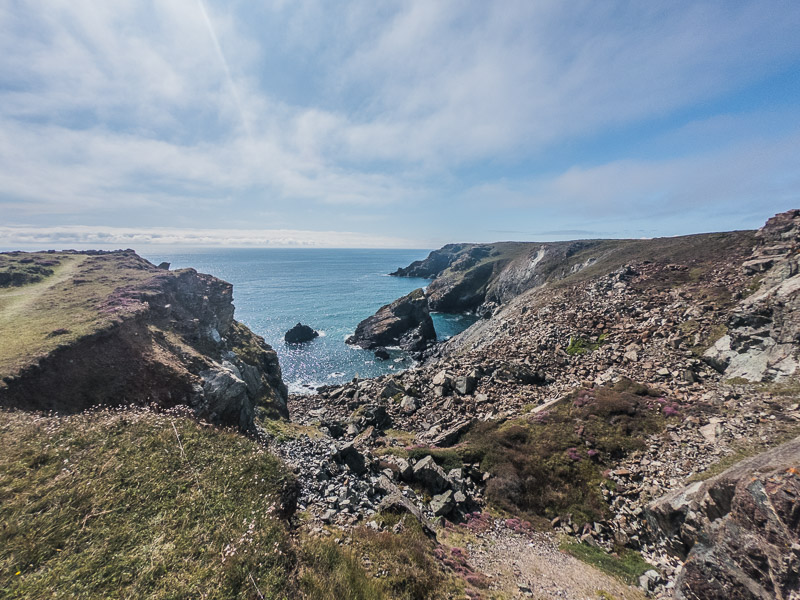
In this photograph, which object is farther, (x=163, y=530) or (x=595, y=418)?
(x=595, y=418)

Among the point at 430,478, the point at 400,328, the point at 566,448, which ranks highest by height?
the point at 566,448

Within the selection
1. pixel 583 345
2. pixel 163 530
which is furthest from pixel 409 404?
pixel 163 530

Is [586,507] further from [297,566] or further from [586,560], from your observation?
[297,566]

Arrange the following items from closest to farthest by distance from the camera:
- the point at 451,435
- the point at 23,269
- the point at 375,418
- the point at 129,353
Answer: the point at 129,353 < the point at 451,435 < the point at 375,418 < the point at 23,269

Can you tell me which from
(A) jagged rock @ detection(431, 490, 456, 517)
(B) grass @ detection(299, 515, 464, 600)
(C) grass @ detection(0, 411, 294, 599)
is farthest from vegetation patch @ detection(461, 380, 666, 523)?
(C) grass @ detection(0, 411, 294, 599)

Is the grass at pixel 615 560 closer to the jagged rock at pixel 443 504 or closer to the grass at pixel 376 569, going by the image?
the jagged rock at pixel 443 504

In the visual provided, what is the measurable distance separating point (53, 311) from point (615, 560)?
40.6 metres

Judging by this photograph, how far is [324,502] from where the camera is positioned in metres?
12.2

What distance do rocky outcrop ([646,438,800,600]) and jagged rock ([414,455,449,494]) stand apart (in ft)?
34.7

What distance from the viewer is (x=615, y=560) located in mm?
13297

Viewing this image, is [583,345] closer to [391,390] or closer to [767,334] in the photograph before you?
[767,334]

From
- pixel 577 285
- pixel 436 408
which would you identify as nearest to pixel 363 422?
pixel 436 408

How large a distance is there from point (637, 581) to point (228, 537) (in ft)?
51.8

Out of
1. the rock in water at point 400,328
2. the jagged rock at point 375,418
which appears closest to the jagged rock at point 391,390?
the jagged rock at point 375,418
